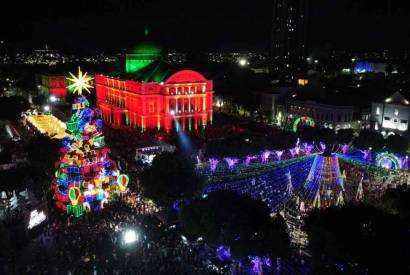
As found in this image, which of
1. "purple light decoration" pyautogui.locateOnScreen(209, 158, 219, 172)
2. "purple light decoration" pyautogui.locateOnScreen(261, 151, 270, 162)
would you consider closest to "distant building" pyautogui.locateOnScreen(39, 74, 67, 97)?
"purple light decoration" pyautogui.locateOnScreen(209, 158, 219, 172)

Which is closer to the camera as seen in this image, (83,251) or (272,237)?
(272,237)

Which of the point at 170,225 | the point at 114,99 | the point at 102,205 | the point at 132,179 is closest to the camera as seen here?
the point at 170,225

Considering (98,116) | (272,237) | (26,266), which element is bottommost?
(26,266)

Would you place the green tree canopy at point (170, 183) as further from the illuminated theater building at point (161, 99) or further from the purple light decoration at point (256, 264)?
the illuminated theater building at point (161, 99)

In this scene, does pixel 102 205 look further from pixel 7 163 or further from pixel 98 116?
pixel 7 163

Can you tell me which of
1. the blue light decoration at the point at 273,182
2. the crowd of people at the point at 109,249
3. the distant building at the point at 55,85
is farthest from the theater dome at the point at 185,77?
the distant building at the point at 55,85

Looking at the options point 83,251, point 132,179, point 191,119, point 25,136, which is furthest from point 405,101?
point 25,136

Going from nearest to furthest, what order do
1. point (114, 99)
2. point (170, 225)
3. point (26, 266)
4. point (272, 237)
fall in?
point (272, 237) < point (26, 266) < point (170, 225) < point (114, 99)

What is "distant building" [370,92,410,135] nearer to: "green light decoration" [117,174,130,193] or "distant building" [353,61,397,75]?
"green light decoration" [117,174,130,193]
